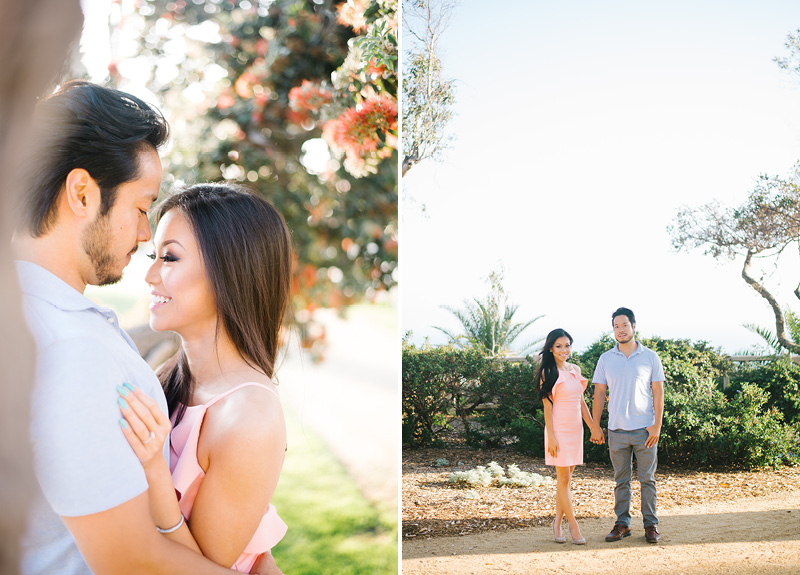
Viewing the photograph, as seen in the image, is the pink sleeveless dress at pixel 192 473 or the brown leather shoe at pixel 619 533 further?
the brown leather shoe at pixel 619 533

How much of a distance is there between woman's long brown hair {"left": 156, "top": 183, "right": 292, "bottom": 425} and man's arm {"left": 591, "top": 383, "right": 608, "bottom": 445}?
2084 millimetres

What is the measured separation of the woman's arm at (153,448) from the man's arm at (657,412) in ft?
8.18

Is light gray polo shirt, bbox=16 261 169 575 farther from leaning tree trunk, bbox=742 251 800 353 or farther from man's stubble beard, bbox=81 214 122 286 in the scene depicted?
leaning tree trunk, bbox=742 251 800 353

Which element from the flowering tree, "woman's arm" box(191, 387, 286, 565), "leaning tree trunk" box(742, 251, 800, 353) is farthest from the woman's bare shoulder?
"leaning tree trunk" box(742, 251, 800, 353)

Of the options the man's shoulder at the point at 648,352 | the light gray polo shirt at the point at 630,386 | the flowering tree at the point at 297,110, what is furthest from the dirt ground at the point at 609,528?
the flowering tree at the point at 297,110

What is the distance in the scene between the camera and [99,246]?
1.14 meters

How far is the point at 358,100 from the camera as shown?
9.68 ft

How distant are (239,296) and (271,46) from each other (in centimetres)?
194

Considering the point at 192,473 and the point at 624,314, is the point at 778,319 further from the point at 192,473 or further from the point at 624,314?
the point at 192,473

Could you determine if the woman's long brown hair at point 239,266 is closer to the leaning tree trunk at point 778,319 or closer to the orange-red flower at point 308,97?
the orange-red flower at point 308,97

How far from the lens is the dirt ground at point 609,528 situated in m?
3.05

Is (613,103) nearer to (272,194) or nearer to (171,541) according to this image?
(272,194)

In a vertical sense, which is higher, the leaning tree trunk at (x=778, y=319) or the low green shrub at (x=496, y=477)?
the leaning tree trunk at (x=778, y=319)

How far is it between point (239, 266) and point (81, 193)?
0.34m
